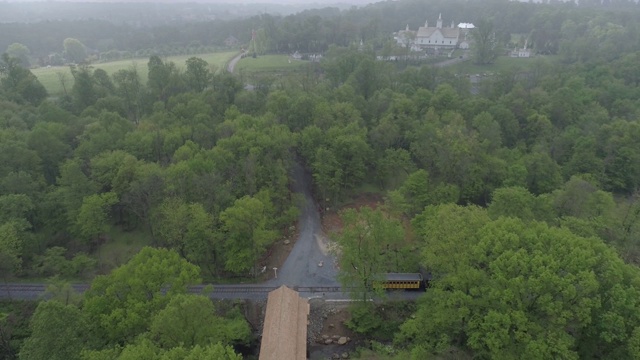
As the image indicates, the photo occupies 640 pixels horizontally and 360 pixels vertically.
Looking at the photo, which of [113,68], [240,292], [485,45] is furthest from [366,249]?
[113,68]

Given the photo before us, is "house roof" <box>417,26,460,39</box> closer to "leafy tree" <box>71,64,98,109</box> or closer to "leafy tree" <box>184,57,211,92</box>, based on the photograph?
"leafy tree" <box>184,57,211,92</box>

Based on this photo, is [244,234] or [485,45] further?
[485,45]

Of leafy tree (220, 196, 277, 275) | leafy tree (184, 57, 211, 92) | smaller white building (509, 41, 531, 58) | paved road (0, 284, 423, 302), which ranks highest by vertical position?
leafy tree (184, 57, 211, 92)

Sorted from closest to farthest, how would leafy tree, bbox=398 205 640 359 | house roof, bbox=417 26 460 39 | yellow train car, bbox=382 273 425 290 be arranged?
leafy tree, bbox=398 205 640 359 < yellow train car, bbox=382 273 425 290 < house roof, bbox=417 26 460 39

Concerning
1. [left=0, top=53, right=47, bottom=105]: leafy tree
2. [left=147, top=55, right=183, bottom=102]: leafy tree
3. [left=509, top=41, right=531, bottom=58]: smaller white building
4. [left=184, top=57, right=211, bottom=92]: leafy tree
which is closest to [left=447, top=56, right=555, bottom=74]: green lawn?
[left=509, top=41, right=531, bottom=58]: smaller white building

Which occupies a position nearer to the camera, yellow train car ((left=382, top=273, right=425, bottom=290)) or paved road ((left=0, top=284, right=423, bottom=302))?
yellow train car ((left=382, top=273, right=425, bottom=290))

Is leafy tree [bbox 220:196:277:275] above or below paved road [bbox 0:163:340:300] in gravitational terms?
above

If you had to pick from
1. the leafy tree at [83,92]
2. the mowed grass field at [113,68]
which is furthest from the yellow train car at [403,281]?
the mowed grass field at [113,68]

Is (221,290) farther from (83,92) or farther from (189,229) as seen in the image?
(83,92)

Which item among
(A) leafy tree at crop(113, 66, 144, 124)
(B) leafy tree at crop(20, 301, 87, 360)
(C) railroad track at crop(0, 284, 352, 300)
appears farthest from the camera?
(A) leafy tree at crop(113, 66, 144, 124)
